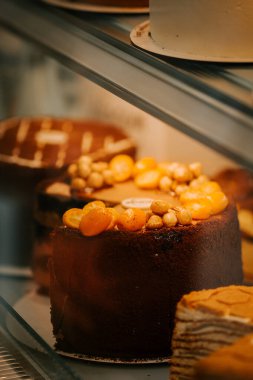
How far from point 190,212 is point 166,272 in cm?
13

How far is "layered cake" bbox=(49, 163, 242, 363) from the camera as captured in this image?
154 centimetres

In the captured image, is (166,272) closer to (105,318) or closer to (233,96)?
(105,318)

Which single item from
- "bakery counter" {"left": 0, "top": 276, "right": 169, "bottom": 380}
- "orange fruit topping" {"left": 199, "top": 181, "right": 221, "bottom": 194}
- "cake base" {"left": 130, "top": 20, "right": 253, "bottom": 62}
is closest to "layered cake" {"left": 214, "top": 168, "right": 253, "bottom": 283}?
"orange fruit topping" {"left": 199, "top": 181, "right": 221, "bottom": 194}

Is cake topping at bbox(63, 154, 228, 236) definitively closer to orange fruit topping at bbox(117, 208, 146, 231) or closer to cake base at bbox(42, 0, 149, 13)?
orange fruit topping at bbox(117, 208, 146, 231)

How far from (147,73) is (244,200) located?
98cm

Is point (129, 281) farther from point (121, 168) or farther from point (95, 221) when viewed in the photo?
point (121, 168)

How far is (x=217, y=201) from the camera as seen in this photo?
165cm

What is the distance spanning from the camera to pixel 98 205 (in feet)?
5.13

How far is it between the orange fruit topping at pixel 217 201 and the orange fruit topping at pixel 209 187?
0.02 m

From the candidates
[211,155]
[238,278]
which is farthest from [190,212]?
[211,155]

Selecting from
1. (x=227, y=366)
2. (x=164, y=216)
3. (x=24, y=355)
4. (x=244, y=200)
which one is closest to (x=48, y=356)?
(x=24, y=355)

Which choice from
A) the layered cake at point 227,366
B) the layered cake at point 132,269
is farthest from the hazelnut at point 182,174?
the layered cake at point 227,366

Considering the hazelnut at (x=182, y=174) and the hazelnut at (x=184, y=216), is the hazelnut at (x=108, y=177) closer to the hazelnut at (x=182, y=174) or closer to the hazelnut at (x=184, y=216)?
the hazelnut at (x=182, y=174)

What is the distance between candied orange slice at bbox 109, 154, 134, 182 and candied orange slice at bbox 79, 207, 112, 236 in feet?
0.99
